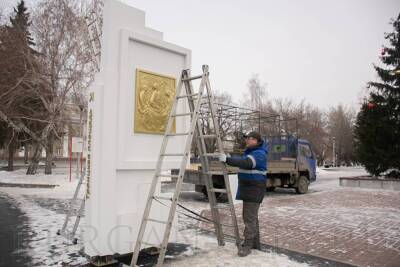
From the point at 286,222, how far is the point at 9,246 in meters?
6.25

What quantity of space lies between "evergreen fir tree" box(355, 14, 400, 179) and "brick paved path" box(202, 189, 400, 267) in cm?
918

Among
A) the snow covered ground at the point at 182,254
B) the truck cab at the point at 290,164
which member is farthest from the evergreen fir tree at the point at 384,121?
the snow covered ground at the point at 182,254

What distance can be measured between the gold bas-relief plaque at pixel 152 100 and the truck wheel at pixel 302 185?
12.6 m

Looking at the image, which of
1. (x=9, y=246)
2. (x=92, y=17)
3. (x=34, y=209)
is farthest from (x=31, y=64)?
(x=9, y=246)

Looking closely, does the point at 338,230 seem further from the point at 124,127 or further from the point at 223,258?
the point at 124,127

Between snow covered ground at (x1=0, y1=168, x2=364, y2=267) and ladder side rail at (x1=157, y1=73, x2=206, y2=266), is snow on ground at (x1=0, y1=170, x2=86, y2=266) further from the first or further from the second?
ladder side rail at (x1=157, y1=73, x2=206, y2=266)

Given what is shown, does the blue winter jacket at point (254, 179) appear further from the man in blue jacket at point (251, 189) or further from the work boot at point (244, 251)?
the work boot at point (244, 251)

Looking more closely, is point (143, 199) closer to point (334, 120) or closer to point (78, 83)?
point (78, 83)

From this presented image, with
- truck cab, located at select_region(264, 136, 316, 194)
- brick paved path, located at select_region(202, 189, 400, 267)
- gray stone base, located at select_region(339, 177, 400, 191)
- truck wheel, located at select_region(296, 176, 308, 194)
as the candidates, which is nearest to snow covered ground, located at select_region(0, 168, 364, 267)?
brick paved path, located at select_region(202, 189, 400, 267)

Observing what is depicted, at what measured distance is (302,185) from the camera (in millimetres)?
17641

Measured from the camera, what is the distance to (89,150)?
559 centimetres

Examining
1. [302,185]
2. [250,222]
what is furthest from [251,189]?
[302,185]

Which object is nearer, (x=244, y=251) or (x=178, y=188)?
(x=178, y=188)

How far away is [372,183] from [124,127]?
1891 centimetres
